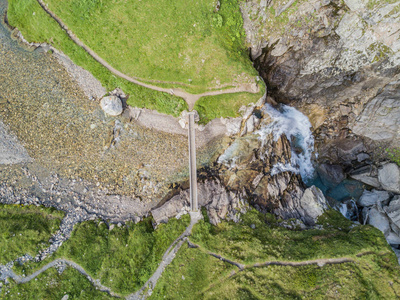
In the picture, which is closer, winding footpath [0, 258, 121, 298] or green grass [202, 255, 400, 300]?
green grass [202, 255, 400, 300]

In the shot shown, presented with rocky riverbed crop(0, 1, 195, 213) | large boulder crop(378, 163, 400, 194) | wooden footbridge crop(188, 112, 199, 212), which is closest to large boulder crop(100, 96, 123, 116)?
rocky riverbed crop(0, 1, 195, 213)

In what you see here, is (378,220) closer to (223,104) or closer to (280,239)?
(280,239)

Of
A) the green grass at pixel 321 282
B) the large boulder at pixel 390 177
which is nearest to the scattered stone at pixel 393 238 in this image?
the large boulder at pixel 390 177

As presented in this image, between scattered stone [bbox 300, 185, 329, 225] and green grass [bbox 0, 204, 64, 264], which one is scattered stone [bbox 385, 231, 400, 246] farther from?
green grass [bbox 0, 204, 64, 264]

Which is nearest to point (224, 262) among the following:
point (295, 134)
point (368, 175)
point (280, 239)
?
point (280, 239)

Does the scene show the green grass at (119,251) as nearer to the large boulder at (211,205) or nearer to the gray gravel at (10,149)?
the large boulder at (211,205)
